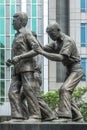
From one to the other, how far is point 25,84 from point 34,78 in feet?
0.98

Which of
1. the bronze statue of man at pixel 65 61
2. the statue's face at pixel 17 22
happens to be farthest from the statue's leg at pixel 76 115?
the statue's face at pixel 17 22

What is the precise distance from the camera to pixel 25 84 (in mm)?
15891

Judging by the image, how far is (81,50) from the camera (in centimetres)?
6531

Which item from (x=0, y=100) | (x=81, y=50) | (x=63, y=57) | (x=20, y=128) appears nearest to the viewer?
(x=20, y=128)

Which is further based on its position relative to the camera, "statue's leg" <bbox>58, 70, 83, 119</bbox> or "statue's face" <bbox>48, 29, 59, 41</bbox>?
"statue's face" <bbox>48, 29, 59, 41</bbox>

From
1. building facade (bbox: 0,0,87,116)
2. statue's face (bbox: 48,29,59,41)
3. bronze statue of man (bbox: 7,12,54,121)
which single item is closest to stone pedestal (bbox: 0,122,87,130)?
bronze statue of man (bbox: 7,12,54,121)

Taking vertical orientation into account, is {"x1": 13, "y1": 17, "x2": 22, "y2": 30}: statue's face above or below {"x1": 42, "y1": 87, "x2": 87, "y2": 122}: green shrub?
above

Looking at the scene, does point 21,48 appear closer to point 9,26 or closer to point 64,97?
point 64,97

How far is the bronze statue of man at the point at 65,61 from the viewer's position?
15.8 metres

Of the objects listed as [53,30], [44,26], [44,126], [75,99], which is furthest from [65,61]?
[44,26]

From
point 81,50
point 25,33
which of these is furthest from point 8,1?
point 25,33

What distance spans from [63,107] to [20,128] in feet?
4.55

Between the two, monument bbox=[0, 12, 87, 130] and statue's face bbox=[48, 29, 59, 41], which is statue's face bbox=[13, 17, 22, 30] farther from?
statue's face bbox=[48, 29, 59, 41]

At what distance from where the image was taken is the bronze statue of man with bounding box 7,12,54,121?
1580cm
